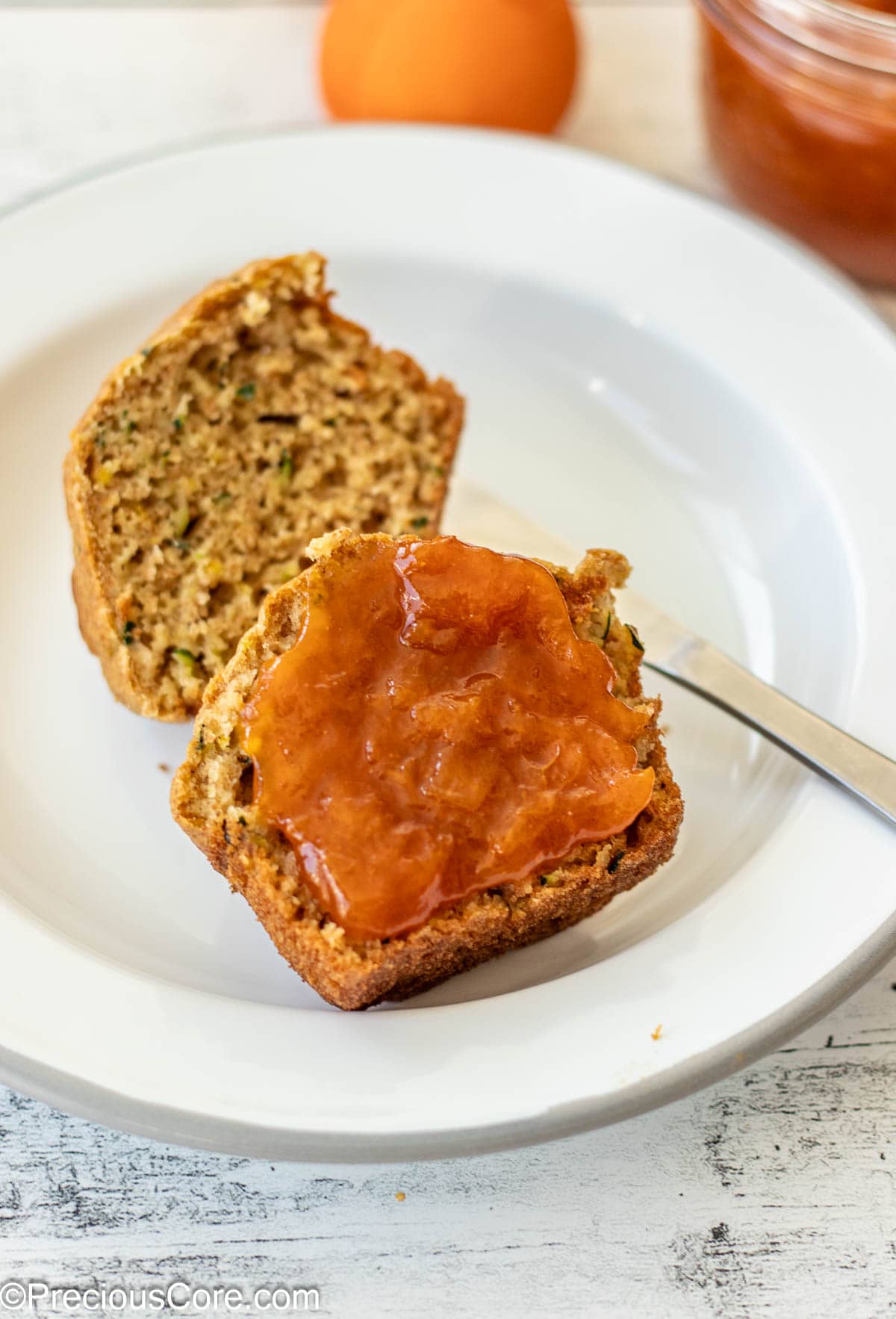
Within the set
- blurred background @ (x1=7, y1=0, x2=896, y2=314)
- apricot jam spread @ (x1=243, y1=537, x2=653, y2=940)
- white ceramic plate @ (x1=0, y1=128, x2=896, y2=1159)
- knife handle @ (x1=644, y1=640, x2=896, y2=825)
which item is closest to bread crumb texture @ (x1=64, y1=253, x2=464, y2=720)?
white ceramic plate @ (x1=0, y1=128, x2=896, y2=1159)

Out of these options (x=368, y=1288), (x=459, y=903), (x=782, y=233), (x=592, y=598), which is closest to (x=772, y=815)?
(x=592, y=598)

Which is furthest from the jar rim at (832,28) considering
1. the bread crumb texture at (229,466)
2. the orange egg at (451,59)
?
the bread crumb texture at (229,466)

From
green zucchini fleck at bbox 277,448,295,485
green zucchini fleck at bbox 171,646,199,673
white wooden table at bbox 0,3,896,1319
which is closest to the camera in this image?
white wooden table at bbox 0,3,896,1319

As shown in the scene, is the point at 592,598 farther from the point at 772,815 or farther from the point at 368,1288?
the point at 368,1288

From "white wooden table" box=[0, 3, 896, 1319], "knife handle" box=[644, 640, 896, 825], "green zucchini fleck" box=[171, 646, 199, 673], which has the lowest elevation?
"white wooden table" box=[0, 3, 896, 1319]

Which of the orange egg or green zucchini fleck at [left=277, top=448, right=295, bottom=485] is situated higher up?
the orange egg

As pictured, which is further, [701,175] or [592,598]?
[701,175]

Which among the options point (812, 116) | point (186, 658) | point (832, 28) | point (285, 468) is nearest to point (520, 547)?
point (285, 468)

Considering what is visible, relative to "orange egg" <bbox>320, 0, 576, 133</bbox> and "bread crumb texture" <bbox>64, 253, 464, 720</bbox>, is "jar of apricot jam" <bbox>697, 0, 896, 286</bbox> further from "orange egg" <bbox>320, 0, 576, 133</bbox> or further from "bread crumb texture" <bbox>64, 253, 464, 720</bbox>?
"bread crumb texture" <bbox>64, 253, 464, 720</bbox>

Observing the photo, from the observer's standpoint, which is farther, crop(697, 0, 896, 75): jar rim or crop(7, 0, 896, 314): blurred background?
crop(7, 0, 896, 314): blurred background
